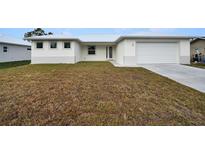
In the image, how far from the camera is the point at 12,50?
26.5 metres

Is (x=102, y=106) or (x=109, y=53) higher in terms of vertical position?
(x=109, y=53)

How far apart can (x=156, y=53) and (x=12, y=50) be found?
21040 millimetres

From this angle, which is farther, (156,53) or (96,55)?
(96,55)

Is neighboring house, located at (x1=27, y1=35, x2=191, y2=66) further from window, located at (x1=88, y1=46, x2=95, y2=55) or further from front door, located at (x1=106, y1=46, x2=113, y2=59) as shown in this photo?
front door, located at (x1=106, y1=46, x2=113, y2=59)

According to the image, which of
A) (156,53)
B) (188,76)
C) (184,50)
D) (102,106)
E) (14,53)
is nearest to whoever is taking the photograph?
(102,106)

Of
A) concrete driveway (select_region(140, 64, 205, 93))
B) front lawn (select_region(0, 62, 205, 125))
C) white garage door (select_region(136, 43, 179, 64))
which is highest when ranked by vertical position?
white garage door (select_region(136, 43, 179, 64))

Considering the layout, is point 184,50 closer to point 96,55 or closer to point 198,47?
point 198,47

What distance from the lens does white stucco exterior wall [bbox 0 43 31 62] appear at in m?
24.0

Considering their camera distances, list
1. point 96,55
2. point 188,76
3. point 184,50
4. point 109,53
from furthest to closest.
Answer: point 109,53 < point 96,55 < point 184,50 < point 188,76

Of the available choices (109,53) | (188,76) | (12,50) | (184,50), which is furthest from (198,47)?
(12,50)

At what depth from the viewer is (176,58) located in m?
17.7

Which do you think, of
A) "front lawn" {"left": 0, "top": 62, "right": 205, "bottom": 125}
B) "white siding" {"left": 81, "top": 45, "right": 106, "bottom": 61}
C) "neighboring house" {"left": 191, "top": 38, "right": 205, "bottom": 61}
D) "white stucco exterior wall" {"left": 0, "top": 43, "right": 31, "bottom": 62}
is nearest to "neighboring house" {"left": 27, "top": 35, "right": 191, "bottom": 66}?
"white siding" {"left": 81, "top": 45, "right": 106, "bottom": 61}

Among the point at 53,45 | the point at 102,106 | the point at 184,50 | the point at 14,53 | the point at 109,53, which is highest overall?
the point at 53,45

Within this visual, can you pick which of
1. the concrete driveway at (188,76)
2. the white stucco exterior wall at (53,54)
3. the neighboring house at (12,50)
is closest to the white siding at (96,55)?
the white stucco exterior wall at (53,54)
